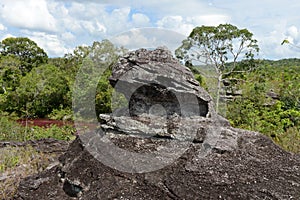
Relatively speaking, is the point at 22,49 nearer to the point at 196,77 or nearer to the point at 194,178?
the point at 196,77

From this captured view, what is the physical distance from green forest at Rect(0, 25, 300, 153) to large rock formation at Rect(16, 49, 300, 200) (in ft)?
12.8

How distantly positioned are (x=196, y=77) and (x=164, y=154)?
12.1 m

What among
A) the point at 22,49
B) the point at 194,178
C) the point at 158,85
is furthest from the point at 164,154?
the point at 22,49

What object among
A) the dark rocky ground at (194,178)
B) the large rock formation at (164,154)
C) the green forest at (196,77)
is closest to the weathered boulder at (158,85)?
the large rock formation at (164,154)

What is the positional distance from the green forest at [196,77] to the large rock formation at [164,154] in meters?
3.90

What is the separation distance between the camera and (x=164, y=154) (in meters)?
5.12

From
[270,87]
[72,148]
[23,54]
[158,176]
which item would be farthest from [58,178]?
[23,54]

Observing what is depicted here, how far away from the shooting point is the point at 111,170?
497 centimetres

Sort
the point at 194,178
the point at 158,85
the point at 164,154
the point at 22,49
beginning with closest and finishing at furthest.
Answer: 1. the point at 194,178
2. the point at 164,154
3. the point at 158,85
4. the point at 22,49

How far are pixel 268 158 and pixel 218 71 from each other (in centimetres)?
1586

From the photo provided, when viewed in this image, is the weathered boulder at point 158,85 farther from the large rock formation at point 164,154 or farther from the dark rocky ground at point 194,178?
the dark rocky ground at point 194,178

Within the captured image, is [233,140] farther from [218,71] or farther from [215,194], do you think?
[218,71]

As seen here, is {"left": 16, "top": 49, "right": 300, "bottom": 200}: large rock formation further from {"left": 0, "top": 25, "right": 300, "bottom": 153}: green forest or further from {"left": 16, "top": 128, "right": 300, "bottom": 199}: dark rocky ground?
{"left": 0, "top": 25, "right": 300, "bottom": 153}: green forest

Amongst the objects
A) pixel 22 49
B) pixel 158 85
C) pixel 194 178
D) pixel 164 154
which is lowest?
pixel 194 178
